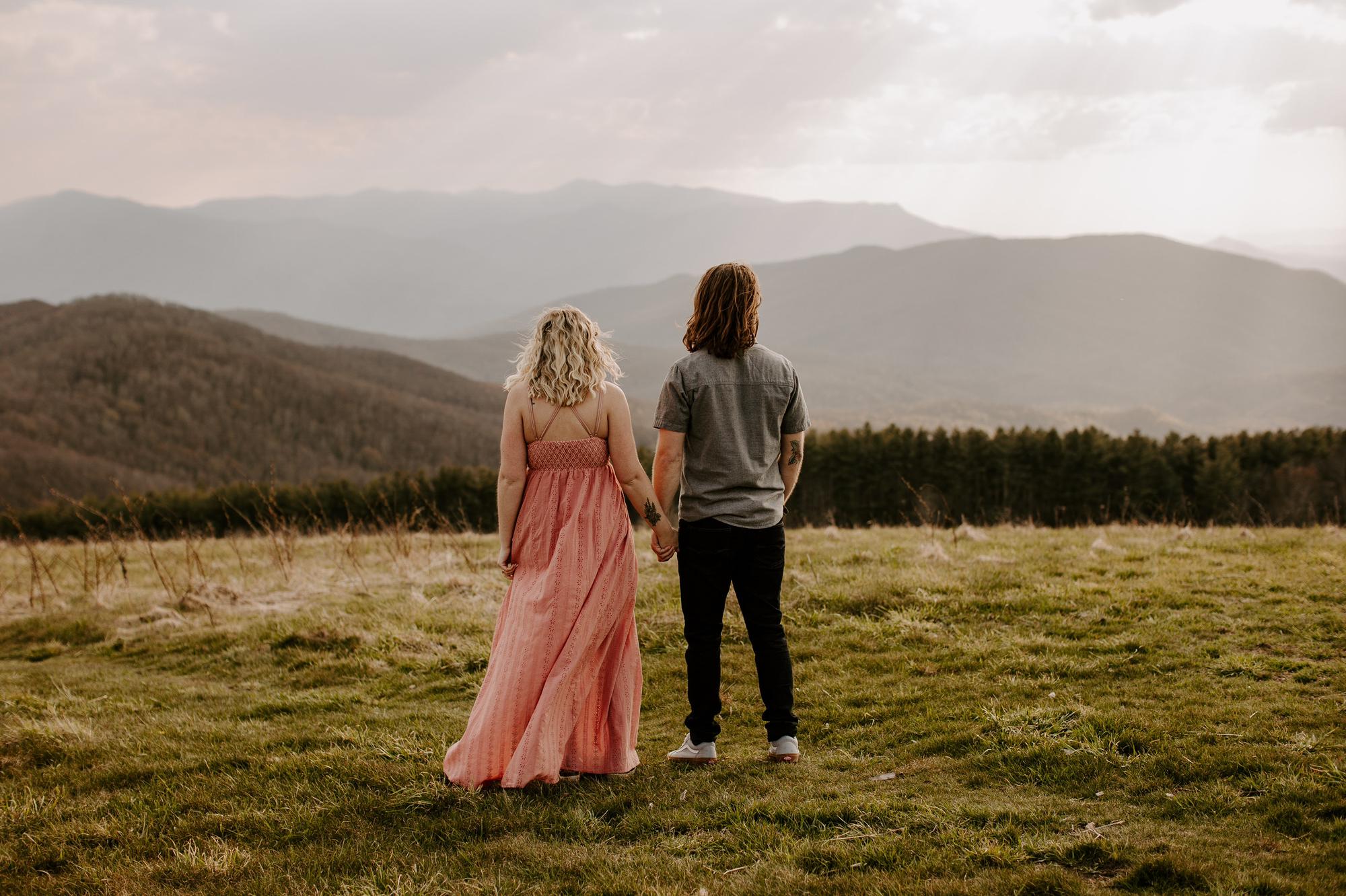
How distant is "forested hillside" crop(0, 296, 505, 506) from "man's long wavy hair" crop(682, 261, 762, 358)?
90.3 meters

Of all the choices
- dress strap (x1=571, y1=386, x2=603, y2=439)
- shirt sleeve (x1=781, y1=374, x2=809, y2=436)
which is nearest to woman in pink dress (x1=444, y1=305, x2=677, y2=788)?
dress strap (x1=571, y1=386, x2=603, y2=439)

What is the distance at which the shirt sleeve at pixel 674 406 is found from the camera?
464 cm

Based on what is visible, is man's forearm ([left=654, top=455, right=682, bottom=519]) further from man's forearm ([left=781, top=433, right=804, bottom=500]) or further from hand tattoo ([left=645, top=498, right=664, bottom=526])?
man's forearm ([left=781, top=433, right=804, bottom=500])

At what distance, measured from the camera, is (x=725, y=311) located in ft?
15.1

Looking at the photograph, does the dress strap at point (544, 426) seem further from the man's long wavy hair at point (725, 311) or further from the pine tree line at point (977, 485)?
the pine tree line at point (977, 485)

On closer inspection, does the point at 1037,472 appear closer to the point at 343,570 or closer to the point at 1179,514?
the point at 1179,514

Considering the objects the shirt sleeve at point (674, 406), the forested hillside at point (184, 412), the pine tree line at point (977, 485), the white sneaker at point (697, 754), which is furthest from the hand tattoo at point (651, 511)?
the forested hillside at point (184, 412)

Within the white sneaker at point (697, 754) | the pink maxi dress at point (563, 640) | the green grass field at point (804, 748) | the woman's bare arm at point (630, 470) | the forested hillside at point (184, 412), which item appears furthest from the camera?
the forested hillside at point (184, 412)

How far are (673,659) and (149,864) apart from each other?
4.04m

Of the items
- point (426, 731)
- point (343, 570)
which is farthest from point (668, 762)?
point (343, 570)

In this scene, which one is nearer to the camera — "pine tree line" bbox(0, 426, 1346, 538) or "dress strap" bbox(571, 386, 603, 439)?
"dress strap" bbox(571, 386, 603, 439)

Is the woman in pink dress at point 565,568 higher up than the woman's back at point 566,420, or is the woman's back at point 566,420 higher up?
the woman's back at point 566,420

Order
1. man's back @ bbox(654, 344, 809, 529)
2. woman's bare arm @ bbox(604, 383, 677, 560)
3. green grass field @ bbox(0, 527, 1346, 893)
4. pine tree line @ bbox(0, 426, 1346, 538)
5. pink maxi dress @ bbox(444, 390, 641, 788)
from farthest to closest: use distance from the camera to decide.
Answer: pine tree line @ bbox(0, 426, 1346, 538), woman's bare arm @ bbox(604, 383, 677, 560), man's back @ bbox(654, 344, 809, 529), pink maxi dress @ bbox(444, 390, 641, 788), green grass field @ bbox(0, 527, 1346, 893)

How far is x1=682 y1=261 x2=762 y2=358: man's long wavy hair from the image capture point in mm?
4586
